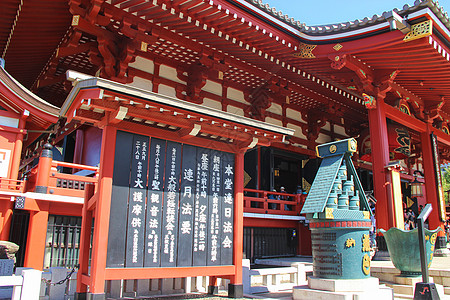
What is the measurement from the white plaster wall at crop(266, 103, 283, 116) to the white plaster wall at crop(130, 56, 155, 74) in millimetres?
4931

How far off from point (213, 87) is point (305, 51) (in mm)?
3106

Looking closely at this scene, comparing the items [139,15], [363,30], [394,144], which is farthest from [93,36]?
[394,144]

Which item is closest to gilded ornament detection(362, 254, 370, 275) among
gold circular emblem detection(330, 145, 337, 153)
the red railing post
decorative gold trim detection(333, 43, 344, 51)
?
gold circular emblem detection(330, 145, 337, 153)

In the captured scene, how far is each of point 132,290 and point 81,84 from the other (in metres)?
4.24

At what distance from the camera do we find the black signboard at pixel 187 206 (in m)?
6.58

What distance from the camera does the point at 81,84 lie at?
5.58 metres

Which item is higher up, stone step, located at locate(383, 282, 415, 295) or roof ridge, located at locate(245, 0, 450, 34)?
roof ridge, located at locate(245, 0, 450, 34)

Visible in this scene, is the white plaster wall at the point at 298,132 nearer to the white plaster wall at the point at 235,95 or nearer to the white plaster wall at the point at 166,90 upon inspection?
the white plaster wall at the point at 235,95

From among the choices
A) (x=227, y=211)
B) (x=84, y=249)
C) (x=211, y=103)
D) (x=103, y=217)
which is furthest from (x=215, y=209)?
(x=211, y=103)

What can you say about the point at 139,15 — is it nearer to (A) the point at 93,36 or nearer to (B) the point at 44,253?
(A) the point at 93,36

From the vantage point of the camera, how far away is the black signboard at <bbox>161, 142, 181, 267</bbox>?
6.39 metres

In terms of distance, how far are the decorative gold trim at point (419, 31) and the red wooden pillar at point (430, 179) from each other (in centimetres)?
609

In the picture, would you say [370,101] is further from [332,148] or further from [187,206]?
[187,206]

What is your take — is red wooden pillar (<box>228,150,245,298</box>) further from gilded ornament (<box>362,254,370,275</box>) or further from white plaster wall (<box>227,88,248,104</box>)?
white plaster wall (<box>227,88,248,104</box>)
